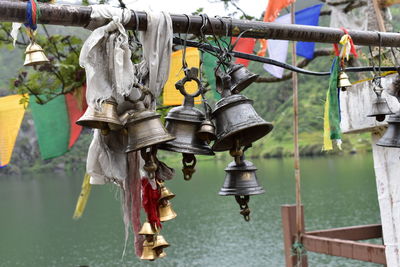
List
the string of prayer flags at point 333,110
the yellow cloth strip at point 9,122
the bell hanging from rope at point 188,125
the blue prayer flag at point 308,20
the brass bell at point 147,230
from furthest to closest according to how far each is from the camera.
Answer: the blue prayer flag at point 308,20 → the yellow cloth strip at point 9,122 → the string of prayer flags at point 333,110 → the bell hanging from rope at point 188,125 → the brass bell at point 147,230

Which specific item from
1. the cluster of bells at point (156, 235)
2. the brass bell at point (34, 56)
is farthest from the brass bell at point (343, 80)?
the brass bell at point (34, 56)

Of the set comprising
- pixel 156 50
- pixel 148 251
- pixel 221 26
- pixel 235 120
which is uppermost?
pixel 221 26

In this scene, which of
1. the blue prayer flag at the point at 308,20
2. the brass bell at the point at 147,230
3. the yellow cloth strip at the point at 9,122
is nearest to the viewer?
the brass bell at the point at 147,230

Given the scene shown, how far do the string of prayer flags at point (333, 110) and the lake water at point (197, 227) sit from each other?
1188cm

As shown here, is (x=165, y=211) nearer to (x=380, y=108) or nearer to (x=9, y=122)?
(x=380, y=108)

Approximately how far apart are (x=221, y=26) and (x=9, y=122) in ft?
11.8

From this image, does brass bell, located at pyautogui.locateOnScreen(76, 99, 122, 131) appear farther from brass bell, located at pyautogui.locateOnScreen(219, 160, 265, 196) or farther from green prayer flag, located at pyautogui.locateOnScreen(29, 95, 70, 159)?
green prayer flag, located at pyautogui.locateOnScreen(29, 95, 70, 159)

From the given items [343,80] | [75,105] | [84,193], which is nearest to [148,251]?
[343,80]

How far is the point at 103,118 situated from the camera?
2131 mm

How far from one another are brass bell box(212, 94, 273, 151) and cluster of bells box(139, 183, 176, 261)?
351mm

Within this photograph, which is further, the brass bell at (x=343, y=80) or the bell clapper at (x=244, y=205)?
the brass bell at (x=343, y=80)

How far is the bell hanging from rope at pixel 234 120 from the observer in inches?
96.1

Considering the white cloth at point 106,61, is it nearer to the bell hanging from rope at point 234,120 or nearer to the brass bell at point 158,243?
the bell hanging from rope at point 234,120

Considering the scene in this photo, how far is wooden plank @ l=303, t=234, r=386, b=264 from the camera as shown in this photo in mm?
5130
